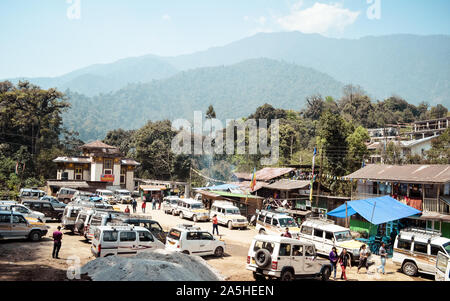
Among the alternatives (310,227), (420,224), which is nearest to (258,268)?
(310,227)

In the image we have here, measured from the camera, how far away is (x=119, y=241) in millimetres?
14227

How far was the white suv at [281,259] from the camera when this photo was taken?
12.3 m

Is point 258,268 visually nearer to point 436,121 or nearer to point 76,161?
point 76,161

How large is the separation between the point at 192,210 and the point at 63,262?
673 inches

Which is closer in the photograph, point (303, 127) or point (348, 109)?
point (303, 127)

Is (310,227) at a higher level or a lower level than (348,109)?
lower

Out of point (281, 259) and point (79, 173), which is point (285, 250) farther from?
point (79, 173)

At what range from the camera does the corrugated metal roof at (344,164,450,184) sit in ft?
71.9

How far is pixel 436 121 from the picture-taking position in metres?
67.8

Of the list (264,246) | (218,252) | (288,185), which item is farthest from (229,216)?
(264,246)

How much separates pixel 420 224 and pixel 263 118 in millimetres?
73764

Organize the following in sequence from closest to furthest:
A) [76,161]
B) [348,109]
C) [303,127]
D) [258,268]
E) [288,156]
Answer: [258,268] < [76,161] < [288,156] < [303,127] < [348,109]

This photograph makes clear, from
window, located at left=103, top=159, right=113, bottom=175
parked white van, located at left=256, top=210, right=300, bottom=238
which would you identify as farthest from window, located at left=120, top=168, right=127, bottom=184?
parked white van, located at left=256, top=210, right=300, bottom=238

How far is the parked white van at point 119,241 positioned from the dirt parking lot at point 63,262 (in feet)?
4.08
